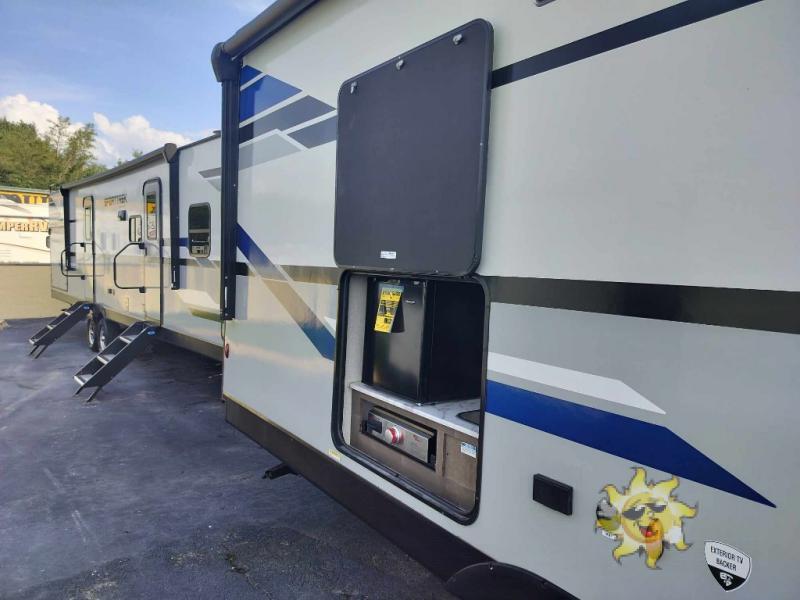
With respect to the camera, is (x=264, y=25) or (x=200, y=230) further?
(x=200, y=230)

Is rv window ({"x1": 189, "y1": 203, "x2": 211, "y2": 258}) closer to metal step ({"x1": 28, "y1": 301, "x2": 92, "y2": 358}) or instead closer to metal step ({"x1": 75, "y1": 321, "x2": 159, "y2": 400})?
metal step ({"x1": 75, "y1": 321, "x2": 159, "y2": 400})

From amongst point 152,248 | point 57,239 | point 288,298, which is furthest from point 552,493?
point 57,239

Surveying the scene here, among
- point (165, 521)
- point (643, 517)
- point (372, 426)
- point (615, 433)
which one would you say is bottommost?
point (165, 521)

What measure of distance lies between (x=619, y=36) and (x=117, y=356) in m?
6.32

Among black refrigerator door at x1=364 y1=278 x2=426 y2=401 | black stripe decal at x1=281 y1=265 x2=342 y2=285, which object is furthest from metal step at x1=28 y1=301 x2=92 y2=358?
black refrigerator door at x1=364 y1=278 x2=426 y2=401

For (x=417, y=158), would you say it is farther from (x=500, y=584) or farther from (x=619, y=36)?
(x=500, y=584)

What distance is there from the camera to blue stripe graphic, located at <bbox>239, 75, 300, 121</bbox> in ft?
9.40

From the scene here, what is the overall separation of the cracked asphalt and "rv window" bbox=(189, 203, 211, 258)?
5.55 feet

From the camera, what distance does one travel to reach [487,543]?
5.74 feet

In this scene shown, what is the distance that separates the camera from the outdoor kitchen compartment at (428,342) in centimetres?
225

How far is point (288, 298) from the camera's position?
2.84 meters

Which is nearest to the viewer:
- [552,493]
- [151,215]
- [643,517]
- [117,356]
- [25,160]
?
[643,517]

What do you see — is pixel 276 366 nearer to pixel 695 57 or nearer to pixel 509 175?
pixel 509 175

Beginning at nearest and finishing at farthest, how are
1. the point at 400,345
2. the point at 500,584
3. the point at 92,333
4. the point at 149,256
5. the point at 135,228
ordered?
the point at 500,584, the point at 400,345, the point at 149,256, the point at 135,228, the point at 92,333
